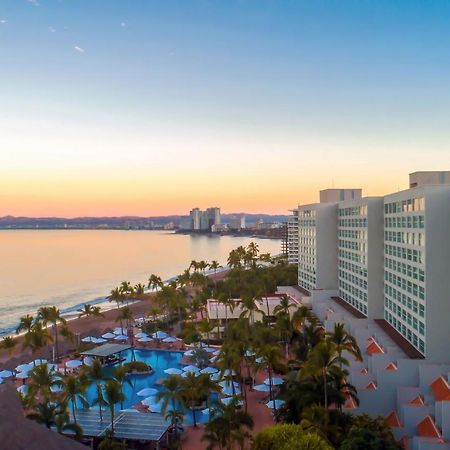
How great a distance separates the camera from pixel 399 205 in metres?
43.7

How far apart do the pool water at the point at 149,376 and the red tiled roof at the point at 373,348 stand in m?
14.3

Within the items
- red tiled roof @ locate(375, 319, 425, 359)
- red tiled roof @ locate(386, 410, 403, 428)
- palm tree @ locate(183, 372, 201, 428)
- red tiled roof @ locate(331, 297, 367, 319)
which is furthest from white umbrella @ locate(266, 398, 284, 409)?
red tiled roof @ locate(331, 297, 367, 319)

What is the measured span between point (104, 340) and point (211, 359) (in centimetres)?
1933

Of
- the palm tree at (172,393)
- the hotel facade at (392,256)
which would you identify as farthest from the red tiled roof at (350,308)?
the palm tree at (172,393)

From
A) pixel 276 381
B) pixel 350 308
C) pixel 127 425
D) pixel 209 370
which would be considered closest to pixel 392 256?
pixel 350 308

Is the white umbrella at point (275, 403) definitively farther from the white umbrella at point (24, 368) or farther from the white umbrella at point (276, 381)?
the white umbrella at point (24, 368)

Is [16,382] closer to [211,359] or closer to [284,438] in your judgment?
[211,359]

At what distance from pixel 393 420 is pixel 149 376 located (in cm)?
2623

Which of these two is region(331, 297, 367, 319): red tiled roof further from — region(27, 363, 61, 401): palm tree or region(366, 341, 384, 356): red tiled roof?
region(27, 363, 61, 401): palm tree

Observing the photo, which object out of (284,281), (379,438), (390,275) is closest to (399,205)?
(390,275)

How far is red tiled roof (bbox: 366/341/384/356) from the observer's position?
131 feet

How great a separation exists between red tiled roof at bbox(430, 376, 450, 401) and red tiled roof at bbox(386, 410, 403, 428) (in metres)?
3.07

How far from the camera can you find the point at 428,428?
95.3 ft

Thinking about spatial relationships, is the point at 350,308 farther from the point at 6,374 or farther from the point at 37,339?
the point at 6,374
